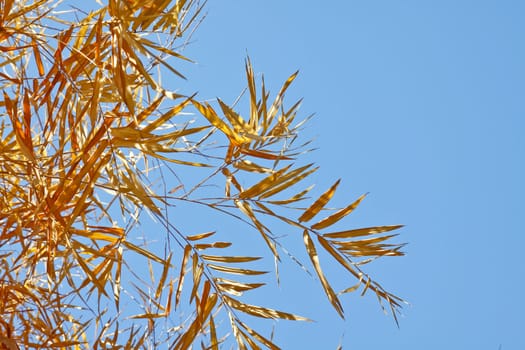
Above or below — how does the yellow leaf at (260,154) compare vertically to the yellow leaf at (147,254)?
above

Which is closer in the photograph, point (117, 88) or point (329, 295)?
point (117, 88)

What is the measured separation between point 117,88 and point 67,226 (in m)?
0.19

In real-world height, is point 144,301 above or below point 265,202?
below

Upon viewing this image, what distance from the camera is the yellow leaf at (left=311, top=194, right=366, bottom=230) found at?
107 centimetres

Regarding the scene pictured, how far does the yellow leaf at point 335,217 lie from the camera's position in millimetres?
1073

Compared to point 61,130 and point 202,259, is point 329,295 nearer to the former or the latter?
point 202,259

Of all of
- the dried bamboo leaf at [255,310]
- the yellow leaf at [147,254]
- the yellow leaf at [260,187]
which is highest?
the yellow leaf at [260,187]

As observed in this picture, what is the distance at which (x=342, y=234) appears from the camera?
A: 1089mm

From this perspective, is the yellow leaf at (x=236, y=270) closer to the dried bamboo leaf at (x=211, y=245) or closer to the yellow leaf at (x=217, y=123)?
the dried bamboo leaf at (x=211, y=245)

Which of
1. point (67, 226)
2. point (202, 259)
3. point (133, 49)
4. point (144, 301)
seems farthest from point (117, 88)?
point (144, 301)

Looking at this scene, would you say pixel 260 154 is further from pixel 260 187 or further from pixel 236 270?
pixel 236 270

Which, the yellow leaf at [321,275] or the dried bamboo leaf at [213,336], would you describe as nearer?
the yellow leaf at [321,275]

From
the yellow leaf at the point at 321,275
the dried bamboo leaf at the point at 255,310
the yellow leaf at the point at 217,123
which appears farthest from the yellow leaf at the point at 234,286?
the yellow leaf at the point at 217,123

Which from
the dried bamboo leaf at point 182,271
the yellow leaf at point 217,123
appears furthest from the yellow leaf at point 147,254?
the yellow leaf at point 217,123
